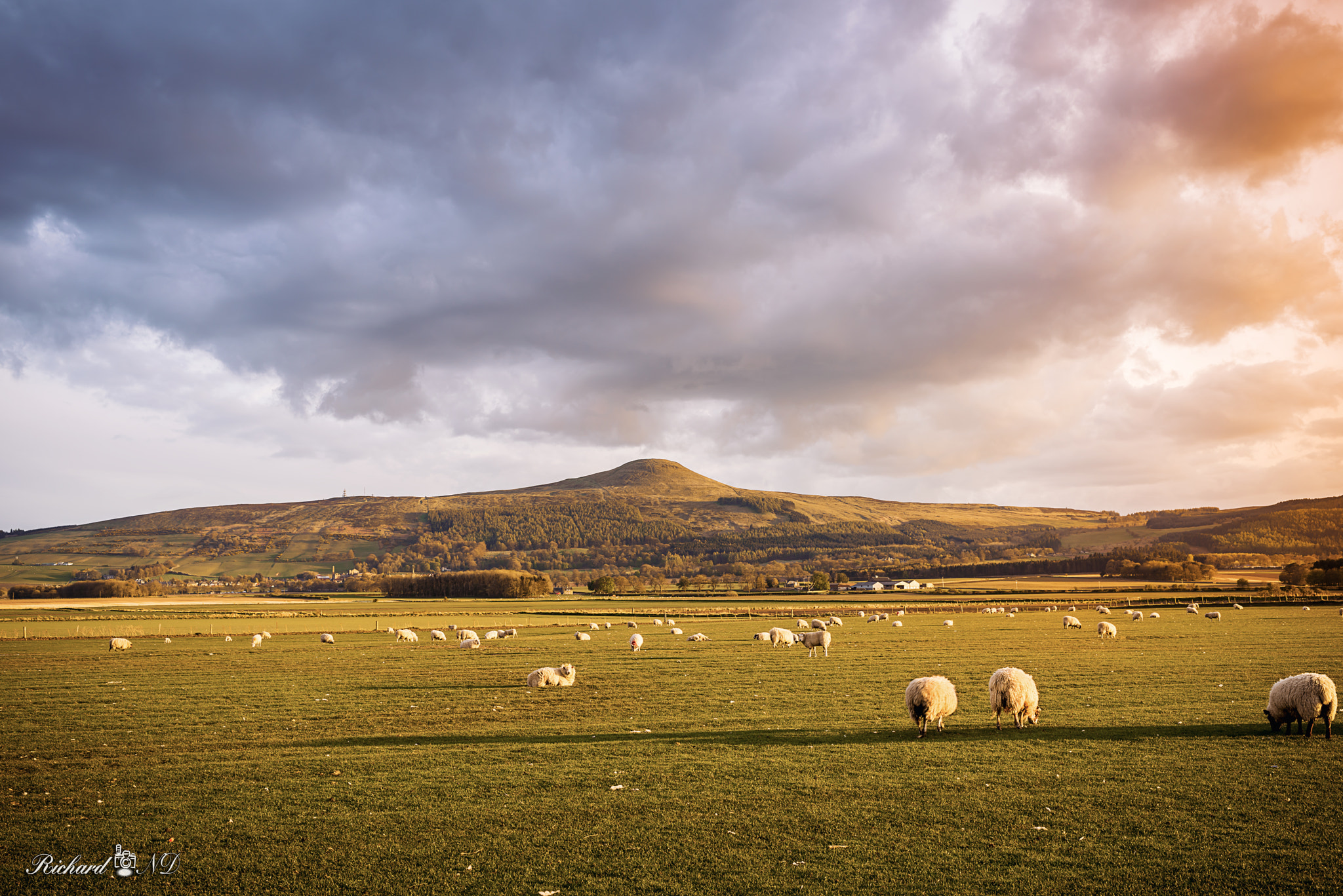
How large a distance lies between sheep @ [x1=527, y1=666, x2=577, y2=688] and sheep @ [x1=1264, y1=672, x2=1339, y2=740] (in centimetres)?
1935

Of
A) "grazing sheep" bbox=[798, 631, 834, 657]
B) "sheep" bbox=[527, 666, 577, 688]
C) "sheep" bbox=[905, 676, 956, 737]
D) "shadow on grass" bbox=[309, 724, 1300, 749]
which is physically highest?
"sheep" bbox=[905, 676, 956, 737]

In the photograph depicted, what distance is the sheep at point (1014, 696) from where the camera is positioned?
631 inches

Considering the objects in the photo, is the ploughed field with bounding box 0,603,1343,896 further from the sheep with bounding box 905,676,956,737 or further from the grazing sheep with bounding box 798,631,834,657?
the grazing sheep with bounding box 798,631,834,657

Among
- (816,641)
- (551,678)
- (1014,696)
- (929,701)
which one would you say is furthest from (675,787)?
(816,641)

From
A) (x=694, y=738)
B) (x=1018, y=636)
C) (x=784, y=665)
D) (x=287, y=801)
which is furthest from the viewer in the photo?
(x=1018, y=636)

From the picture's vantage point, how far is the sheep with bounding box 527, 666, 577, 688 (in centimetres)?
2445

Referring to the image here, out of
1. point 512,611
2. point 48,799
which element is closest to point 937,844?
point 48,799

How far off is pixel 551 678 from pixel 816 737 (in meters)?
11.8

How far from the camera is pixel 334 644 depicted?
1745 inches

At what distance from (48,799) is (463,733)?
757cm

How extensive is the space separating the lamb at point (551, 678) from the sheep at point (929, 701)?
1271cm

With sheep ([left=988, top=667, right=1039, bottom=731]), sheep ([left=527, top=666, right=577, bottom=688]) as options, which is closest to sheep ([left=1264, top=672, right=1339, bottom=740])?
sheep ([left=988, top=667, right=1039, bottom=731])

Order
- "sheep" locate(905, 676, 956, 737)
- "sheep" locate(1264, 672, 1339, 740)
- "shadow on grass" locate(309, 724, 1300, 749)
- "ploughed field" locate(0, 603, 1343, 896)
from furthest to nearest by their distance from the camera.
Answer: "sheep" locate(905, 676, 956, 737)
"shadow on grass" locate(309, 724, 1300, 749)
"sheep" locate(1264, 672, 1339, 740)
"ploughed field" locate(0, 603, 1343, 896)

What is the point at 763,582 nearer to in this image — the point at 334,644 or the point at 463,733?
the point at 334,644
